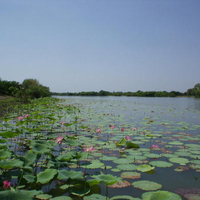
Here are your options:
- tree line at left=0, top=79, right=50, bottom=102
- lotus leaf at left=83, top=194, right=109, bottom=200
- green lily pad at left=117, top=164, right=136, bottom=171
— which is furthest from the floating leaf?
tree line at left=0, top=79, right=50, bottom=102

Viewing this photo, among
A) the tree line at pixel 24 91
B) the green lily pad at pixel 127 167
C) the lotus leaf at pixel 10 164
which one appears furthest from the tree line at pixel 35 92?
the lotus leaf at pixel 10 164

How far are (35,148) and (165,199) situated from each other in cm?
147

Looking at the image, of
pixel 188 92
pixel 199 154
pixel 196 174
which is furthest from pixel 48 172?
pixel 188 92

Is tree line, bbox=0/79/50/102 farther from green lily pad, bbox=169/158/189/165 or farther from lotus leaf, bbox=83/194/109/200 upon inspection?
lotus leaf, bbox=83/194/109/200

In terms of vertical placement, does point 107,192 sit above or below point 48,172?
below

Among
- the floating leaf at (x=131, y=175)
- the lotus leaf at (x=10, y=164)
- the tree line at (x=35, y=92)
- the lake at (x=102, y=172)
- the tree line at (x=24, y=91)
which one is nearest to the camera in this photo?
the lotus leaf at (x=10, y=164)

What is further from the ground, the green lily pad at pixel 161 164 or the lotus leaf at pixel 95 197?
the lotus leaf at pixel 95 197

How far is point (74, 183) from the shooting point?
215 centimetres

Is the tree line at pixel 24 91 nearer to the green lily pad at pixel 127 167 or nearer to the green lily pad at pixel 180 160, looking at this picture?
the green lily pad at pixel 127 167

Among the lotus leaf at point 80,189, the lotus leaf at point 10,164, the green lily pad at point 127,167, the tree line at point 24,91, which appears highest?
the tree line at point 24,91

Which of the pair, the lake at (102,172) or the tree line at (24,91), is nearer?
the lake at (102,172)

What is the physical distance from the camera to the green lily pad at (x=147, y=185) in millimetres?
2078

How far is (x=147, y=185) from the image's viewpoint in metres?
2.14

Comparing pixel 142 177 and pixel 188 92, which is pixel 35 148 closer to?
pixel 142 177
